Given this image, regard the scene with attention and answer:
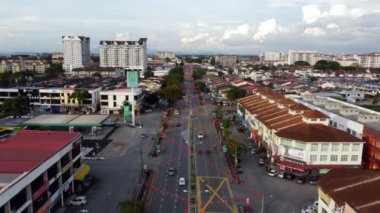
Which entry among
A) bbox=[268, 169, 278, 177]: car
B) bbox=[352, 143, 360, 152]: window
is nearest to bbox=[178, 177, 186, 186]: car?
bbox=[268, 169, 278, 177]: car

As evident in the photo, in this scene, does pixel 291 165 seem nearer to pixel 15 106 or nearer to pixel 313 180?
pixel 313 180

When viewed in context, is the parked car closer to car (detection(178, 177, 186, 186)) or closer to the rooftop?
the rooftop

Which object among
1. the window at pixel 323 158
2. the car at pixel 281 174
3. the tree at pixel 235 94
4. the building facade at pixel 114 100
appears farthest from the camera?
the tree at pixel 235 94

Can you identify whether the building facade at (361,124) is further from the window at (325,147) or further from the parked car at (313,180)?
the parked car at (313,180)

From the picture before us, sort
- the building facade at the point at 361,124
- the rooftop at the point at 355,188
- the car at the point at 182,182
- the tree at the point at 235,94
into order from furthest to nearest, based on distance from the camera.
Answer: the tree at the point at 235,94
the building facade at the point at 361,124
the car at the point at 182,182
the rooftop at the point at 355,188

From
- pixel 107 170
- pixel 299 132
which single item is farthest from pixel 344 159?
pixel 107 170

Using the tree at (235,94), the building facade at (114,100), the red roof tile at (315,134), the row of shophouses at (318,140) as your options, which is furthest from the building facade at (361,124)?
the building facade at (114,100)

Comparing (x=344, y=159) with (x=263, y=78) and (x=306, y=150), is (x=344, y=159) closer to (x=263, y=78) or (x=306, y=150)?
(x=306, y=150)

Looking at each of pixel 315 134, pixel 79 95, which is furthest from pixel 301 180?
pixel 79 95
